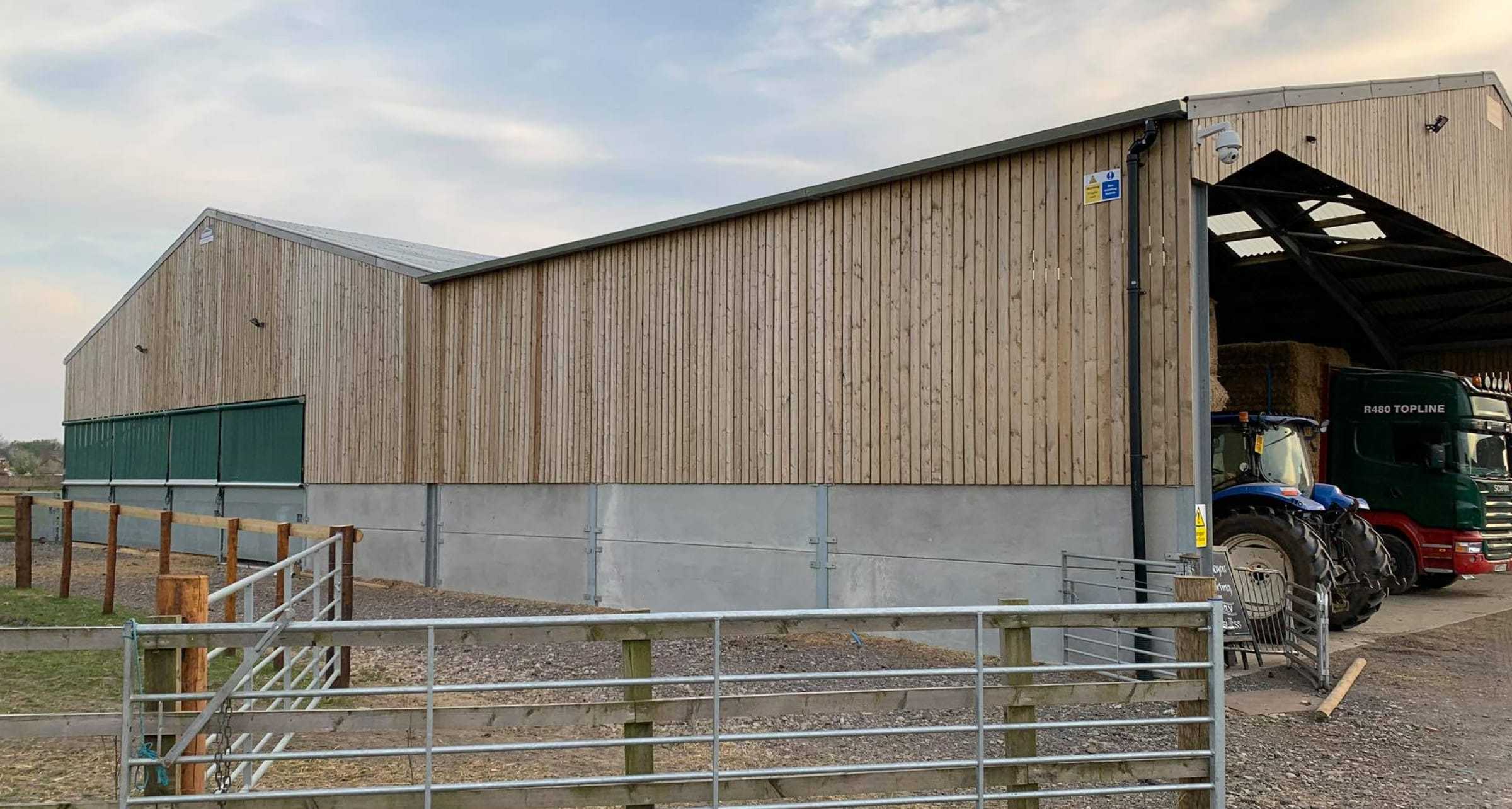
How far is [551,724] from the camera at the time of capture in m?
4.48

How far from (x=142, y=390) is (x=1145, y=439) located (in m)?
22.5

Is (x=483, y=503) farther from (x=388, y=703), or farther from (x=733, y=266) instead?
(x=388, y=703)

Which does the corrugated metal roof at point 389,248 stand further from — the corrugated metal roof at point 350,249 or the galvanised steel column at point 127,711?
the galvanised steel column at point 127,711

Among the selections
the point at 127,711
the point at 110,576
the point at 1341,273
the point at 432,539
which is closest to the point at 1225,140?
the point at 127,711

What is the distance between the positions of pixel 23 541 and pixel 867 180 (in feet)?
39.5

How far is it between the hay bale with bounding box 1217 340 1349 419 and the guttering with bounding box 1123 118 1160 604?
252 inches

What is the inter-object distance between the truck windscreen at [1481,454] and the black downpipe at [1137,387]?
7.89 m

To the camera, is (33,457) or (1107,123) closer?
(1107,123)

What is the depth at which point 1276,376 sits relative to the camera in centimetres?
1475

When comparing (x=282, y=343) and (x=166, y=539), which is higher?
(x=282, y=343)

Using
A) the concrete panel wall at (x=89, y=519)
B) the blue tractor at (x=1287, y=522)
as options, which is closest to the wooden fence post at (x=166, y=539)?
the blue tractor at (x=1287, y=522)

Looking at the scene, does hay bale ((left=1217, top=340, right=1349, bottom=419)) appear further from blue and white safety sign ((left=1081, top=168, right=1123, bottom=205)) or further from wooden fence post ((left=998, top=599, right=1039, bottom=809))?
wooden fence post ((left=998, top=599, right=1039, bottom=809))

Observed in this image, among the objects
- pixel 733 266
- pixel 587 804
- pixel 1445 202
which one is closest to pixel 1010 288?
pixel 733 266

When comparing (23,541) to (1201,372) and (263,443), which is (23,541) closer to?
(263,443)
